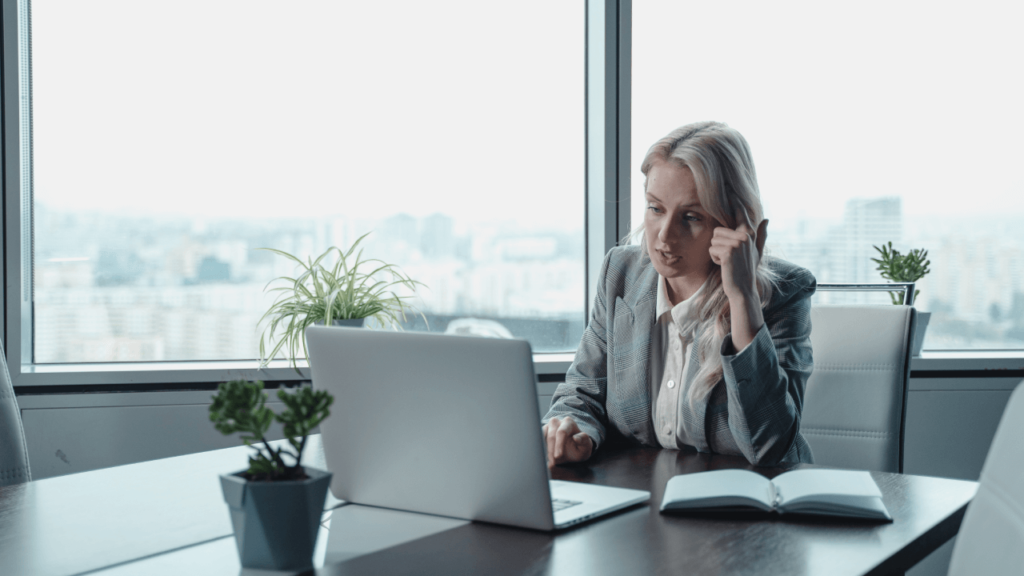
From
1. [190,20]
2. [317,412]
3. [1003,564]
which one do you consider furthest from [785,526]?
[190,20]

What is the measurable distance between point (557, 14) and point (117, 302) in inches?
68.8

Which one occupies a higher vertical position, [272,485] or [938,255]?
[938,255]

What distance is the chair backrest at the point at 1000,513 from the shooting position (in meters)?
0.63

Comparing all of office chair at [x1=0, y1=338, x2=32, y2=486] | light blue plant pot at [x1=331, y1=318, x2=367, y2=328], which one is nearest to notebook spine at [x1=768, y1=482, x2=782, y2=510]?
office chair at [x1=0, y1=338, x2=32, y2=486]

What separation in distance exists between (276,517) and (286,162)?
2030mm

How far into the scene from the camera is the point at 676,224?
5.20 feet

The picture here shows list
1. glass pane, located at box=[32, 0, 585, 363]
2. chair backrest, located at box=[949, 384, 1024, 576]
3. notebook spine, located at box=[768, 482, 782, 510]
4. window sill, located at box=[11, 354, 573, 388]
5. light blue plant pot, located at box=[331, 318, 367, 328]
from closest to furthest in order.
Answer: chair backrest, located at box=[949, 384, 1024, 576] < notebook spine, located at box=[768, 482, 782, 510] < light blue plant pot, located at box=[331, 318, 367, 328] < window sill, located at box=[11, 354, 573, 388] < glass pane, located at box=[32, 0, 585, 363]

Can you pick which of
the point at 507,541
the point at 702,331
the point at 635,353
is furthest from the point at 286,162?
the point at 507,541

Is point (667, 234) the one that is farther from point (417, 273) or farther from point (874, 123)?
point (874, 123)

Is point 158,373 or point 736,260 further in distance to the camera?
point 158,373

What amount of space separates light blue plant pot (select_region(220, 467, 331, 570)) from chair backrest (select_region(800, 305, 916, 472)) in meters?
1.21

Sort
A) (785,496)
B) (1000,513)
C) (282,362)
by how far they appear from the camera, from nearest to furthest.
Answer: (1000,513) → (785,496) → (282,362)

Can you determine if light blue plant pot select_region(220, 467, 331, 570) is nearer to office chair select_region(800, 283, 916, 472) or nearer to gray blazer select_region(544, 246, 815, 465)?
gray blazer select_region(544, 246, 815, 465)

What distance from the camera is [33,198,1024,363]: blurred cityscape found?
8.45ft
